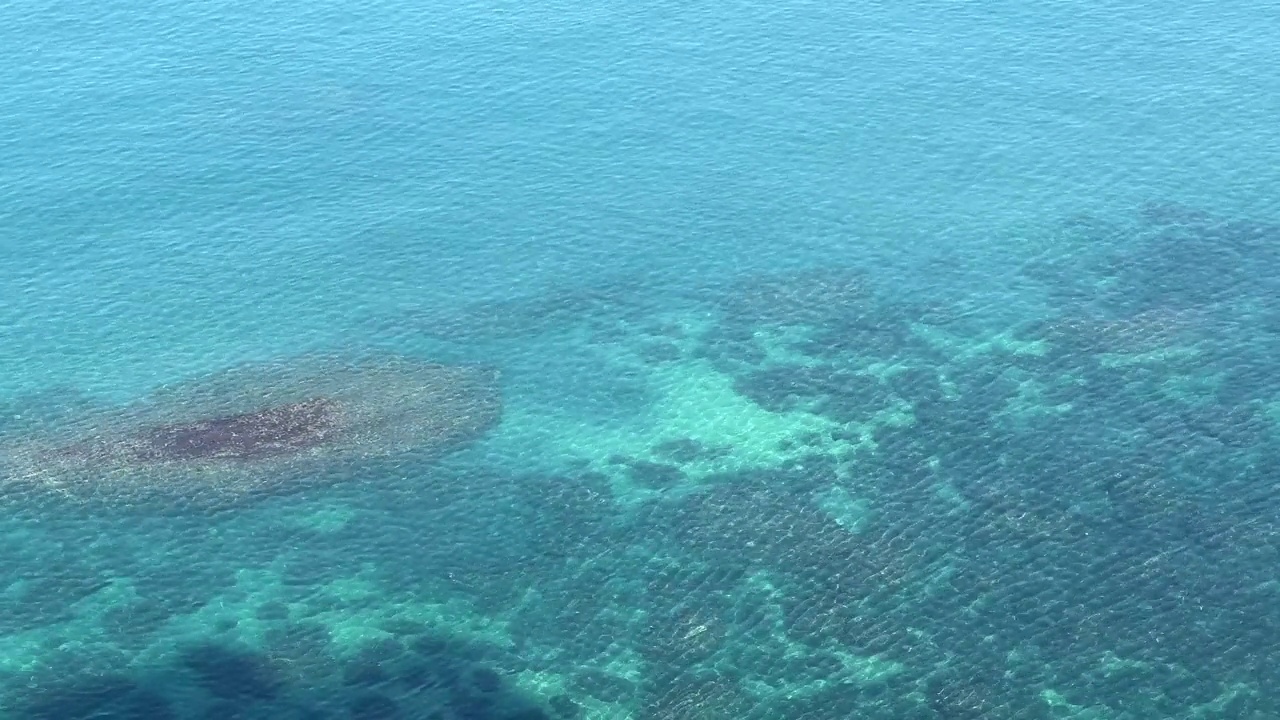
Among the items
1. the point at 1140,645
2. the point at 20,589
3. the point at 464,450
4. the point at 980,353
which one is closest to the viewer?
the point at 1140,645

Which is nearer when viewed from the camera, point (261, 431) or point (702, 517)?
point (702, 517)

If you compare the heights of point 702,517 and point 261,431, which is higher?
point 261,431

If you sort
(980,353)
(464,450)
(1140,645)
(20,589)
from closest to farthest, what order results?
(1140,645)
(20,589)
(464,450)
(980,353)

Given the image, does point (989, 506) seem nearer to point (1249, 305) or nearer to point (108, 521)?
point (1249, 305)

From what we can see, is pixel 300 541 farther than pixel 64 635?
Yes

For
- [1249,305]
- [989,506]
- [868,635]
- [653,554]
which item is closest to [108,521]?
[653,554]

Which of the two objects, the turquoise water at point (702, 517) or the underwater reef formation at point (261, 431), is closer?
the turquoise water at point (702, 517)

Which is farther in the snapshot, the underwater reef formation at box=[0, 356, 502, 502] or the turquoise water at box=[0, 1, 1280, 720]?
the underwater reef formation at box=[0, 356, 502, 502]
